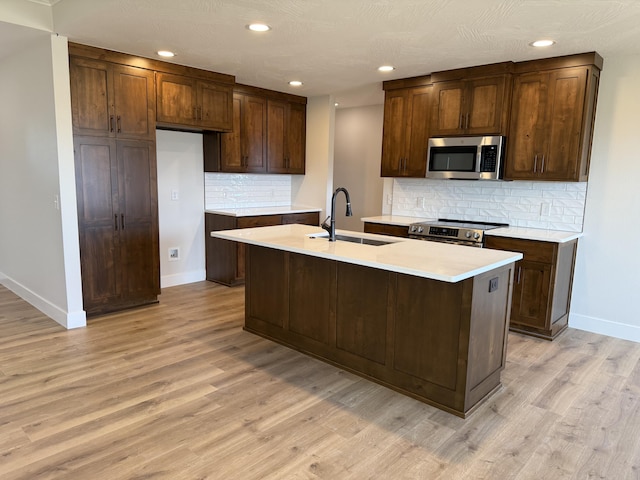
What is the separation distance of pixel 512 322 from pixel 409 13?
2723 mm

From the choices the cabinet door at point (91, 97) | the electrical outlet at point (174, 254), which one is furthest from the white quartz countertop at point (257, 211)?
the cabinet door at point (91, 97)

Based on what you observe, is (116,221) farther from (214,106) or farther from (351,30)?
(351,30)

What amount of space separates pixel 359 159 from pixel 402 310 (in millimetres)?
4663

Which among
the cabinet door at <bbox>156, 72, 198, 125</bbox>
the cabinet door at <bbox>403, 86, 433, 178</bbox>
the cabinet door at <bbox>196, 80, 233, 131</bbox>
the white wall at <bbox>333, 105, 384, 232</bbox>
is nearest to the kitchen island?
the cabinet door at <bbox>403, 86, 433, 178</bbox>

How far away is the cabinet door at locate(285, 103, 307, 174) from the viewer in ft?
19.3

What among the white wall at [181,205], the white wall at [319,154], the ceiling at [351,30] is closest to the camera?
the ceiling at [351,30]

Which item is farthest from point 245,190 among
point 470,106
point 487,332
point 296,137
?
point 487,332

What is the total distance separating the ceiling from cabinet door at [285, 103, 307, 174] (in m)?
1.57

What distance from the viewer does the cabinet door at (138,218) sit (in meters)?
4.05

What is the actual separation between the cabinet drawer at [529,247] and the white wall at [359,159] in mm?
2963

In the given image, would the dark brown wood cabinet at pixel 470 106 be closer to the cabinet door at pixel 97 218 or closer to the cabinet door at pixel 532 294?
the cabinet door at pixel 532 294

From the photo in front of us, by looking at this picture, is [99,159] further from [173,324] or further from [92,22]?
[173,324]

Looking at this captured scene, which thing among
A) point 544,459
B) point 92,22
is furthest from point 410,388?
point 92,22

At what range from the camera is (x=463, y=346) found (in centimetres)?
241
